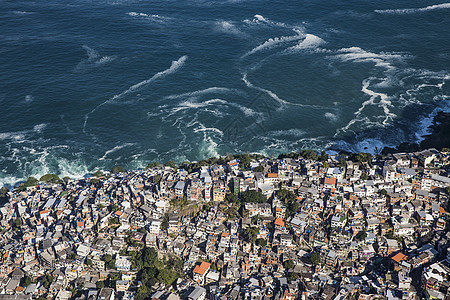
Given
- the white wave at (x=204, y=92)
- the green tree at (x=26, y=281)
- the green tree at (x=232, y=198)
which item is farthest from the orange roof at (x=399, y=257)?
the white wave at (x=204, y=92)

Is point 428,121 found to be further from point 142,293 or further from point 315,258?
point 142,293

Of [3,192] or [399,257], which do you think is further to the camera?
[3,192]

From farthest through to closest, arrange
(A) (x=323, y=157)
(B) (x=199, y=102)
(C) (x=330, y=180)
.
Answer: (B) (x=199, y=102) < (A) (x=323, y=157) < (C) (x=330, y=180)

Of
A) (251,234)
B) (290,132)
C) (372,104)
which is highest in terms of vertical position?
(372,104)

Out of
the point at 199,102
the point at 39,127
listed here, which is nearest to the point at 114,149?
the point at 39,127

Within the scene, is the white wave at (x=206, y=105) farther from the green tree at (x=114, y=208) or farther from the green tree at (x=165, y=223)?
the green tree at (x=165, y=223)

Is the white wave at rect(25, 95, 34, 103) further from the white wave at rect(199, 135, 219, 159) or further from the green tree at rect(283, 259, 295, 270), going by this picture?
the green tree at rect(283, 259, 295, 270)

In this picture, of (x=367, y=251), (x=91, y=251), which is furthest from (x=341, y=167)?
(x=91, y=251)
